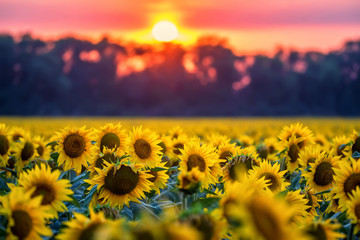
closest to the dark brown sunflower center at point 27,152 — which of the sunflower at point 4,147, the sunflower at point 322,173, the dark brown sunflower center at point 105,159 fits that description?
the sunflower at point 4,147

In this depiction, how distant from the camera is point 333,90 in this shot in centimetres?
5741

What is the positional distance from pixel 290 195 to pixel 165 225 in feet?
4.14

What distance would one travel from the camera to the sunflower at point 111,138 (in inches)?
137

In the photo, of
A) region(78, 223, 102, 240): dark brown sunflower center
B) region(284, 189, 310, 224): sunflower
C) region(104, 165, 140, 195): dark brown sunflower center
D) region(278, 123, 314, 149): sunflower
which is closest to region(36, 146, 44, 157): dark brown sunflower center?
region(104, 165, 140, 195): dark brown sunflower center

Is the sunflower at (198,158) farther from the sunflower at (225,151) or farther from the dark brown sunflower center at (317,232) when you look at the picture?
the dark brown sunflower center at (317,232)

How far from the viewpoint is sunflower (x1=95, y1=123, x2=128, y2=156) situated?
3.47 meters

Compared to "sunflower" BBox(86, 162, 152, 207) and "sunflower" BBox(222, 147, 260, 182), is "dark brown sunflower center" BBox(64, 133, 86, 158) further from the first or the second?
"sunflower" BBox(222, 147, 260, 182)

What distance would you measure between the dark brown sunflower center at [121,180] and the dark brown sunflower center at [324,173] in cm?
138

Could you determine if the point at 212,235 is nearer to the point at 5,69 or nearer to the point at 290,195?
the point at 290,195

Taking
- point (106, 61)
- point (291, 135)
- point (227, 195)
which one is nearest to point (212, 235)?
point (227, 195)

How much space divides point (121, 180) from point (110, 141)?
2.90 feet

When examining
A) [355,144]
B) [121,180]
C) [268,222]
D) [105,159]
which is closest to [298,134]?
[355,144]

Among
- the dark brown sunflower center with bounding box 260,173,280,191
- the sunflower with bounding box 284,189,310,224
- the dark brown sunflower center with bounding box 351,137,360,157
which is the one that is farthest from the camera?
the dark brown sunflower center with bounding box 351,137,360,157

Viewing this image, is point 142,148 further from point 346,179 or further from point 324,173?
point 346,179
